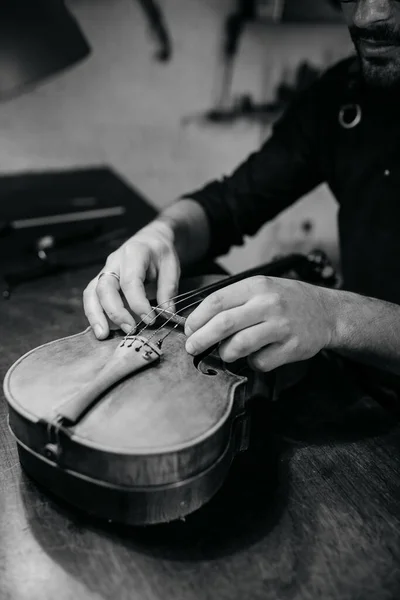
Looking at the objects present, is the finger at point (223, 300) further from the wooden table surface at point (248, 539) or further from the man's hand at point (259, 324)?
the wooden table surface at point (248, 539)

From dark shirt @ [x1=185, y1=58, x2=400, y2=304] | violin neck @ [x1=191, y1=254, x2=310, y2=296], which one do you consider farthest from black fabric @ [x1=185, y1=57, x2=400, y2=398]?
violin neck @ [x1=191, y1=254, x2=310, y2=296]

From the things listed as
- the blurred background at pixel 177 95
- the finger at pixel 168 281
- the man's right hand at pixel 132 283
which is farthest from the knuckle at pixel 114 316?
the blurred background at pixel 177 95

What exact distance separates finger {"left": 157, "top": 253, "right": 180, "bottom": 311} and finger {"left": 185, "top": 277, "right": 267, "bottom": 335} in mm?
185

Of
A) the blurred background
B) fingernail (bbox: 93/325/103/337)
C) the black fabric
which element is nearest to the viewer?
fingernail (bbox: 93/325/103/337)

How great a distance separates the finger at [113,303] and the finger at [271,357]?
0.25 m

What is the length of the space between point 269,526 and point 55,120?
253cm

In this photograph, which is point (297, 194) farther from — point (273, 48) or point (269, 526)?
point (273, 48)

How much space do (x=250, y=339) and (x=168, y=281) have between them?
0.36 m

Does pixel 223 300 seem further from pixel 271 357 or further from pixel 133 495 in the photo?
pixel 133 495

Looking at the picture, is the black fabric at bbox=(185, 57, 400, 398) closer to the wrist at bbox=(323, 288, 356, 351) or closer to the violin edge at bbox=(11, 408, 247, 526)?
the wrist at bbox=(323, 288, 356, 351)

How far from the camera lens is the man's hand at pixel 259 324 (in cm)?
86

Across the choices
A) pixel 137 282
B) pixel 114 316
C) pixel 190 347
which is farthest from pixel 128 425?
pixel 137 282

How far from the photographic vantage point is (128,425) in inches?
28.4

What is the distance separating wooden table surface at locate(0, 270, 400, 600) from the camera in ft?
2.17
